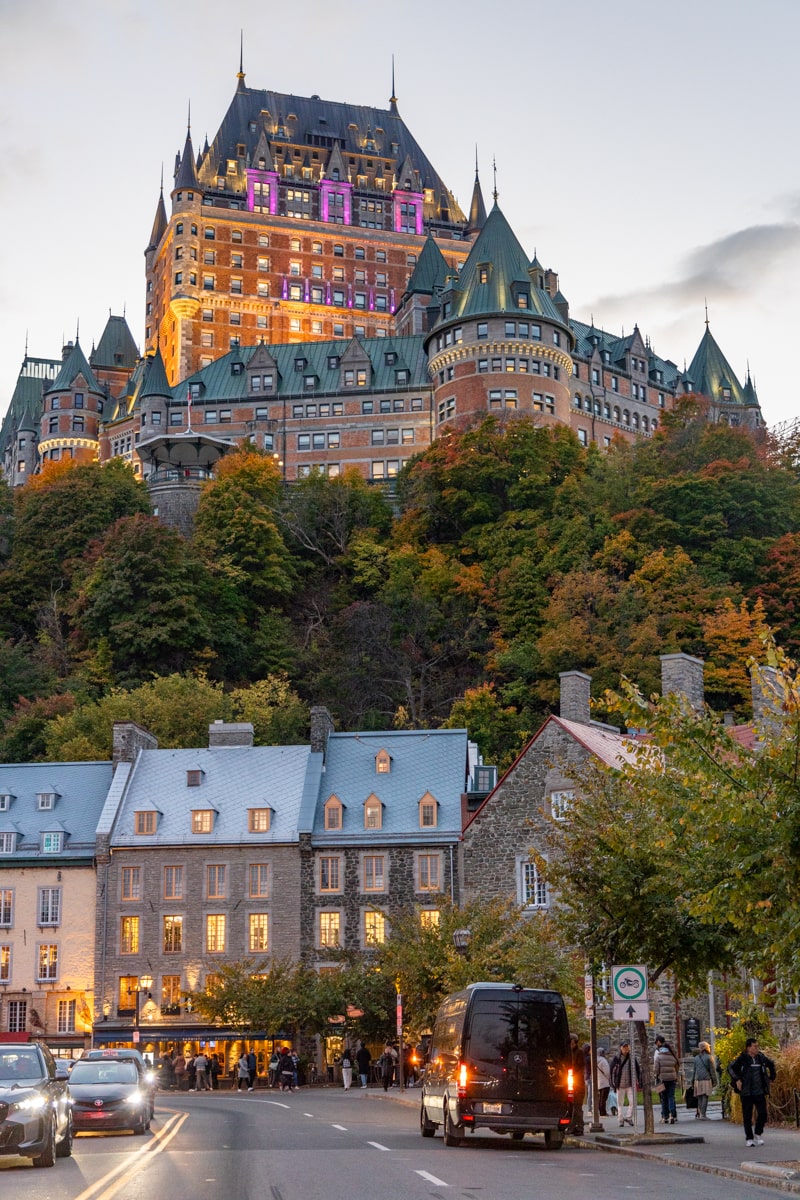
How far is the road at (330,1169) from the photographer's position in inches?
725

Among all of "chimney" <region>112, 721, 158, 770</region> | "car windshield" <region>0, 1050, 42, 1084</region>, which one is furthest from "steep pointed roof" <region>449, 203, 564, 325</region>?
"car windshield" <region>0, 1050, 42, 1084</region>

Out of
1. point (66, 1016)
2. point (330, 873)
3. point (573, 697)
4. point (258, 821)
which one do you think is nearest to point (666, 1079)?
point (573, 697)

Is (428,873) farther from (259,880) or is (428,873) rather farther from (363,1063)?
(363,1063)

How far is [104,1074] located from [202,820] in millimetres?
34528

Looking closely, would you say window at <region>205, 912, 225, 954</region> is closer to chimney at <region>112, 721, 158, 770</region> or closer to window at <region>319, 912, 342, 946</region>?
window at <region>319, 912, 342, 946</region>

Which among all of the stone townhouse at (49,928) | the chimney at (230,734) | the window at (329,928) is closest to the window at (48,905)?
the stone townhouse at (49,928)

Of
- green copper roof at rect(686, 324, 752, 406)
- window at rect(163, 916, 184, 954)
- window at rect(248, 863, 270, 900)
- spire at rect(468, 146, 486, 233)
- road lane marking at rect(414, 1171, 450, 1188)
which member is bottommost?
road lane marking at rect(414, 1171, 450, 1188)

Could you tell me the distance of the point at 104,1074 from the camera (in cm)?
3055

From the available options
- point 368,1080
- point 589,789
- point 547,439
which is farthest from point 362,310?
point 589,789

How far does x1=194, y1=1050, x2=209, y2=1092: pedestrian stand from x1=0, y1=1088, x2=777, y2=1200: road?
24923 millimetres

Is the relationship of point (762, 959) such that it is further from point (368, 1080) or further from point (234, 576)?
point (234, 576)

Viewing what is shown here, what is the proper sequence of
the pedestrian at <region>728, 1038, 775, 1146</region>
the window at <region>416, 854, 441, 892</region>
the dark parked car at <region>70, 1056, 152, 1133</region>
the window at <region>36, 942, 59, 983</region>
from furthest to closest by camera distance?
the window at <region>36, 942, 59, 983</region>
the window at <region>416, 854, 441, 892</region>
the dark parked car at <region>70, 1056, 152, 1133</region>
the pedestrian at <region>728, 1038, 775, 1146</region>

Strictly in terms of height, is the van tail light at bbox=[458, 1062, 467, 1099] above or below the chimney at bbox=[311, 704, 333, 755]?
below

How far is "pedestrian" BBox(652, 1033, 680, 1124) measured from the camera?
32.3 m
